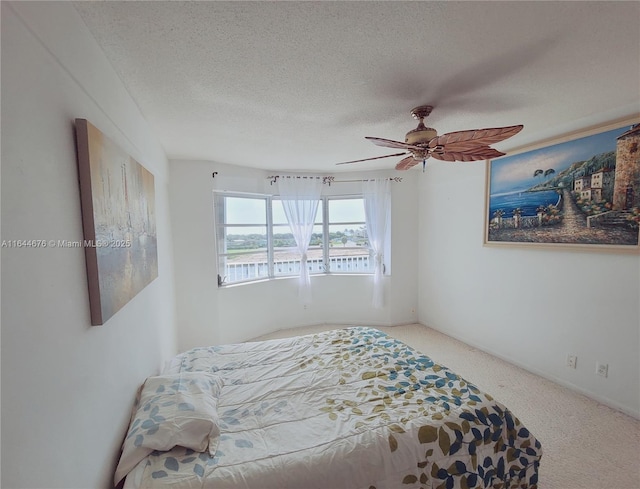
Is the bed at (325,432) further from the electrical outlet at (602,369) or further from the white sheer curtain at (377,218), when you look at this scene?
the white sheer curtain at (377,218)

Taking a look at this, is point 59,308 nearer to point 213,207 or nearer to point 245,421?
point 245,421

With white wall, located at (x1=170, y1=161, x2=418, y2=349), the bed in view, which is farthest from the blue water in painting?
the bed

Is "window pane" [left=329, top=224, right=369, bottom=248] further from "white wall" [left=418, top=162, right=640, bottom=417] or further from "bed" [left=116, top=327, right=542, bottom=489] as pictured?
"bed" [left=116, top=327, right=542, bottom=489]

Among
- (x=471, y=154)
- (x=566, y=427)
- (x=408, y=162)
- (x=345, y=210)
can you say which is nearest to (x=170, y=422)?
(x=408, y=162)

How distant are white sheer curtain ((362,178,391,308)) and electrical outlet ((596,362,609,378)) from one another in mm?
2348

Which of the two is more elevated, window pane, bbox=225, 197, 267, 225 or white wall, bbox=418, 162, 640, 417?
window pane, bbox=225, 197, 267, 225

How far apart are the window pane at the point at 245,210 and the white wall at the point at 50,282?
2.49 m

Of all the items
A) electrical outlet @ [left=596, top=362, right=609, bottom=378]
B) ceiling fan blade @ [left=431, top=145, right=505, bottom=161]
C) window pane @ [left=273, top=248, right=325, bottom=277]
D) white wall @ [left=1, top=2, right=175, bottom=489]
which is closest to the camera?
white wall @ [left=1, top=2, right=175, bottom=489]

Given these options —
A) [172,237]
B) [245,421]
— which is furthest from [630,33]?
[172,237]

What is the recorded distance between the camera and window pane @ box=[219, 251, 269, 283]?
3.72 m

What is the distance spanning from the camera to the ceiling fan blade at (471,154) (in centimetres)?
193

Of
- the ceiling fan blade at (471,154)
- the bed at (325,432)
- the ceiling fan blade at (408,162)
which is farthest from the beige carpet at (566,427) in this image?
the ceiling fan blade at (408,162)

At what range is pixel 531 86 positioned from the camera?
1.76 meters

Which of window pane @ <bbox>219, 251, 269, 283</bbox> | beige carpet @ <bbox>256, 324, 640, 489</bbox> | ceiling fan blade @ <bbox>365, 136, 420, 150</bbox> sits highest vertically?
ceiling fan blade @ <bbox>365, 136, 420, 150</bbox>
